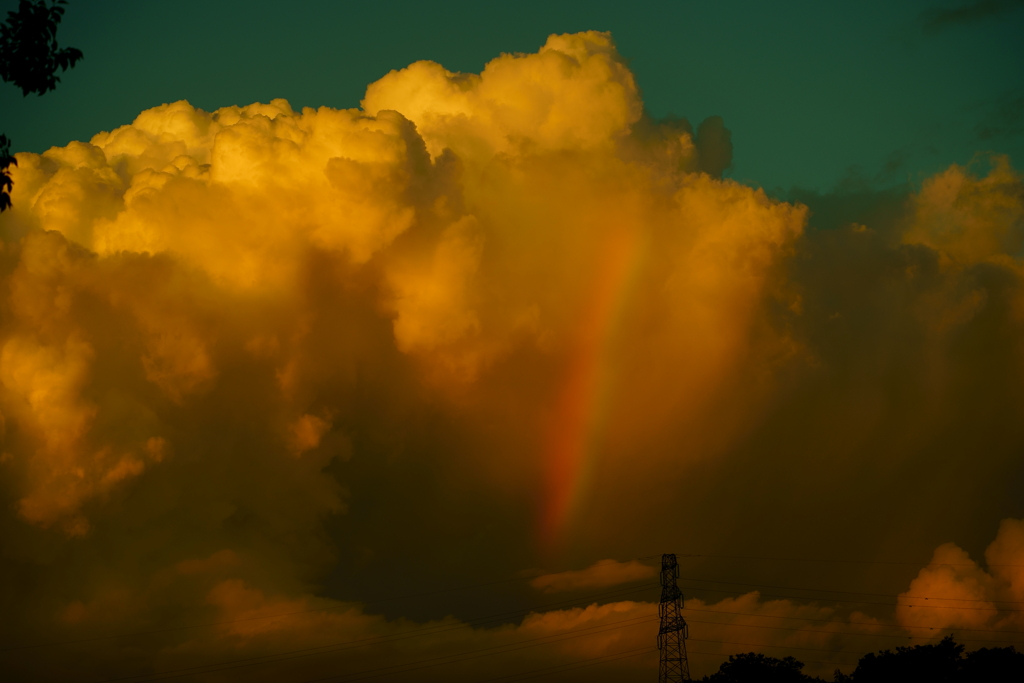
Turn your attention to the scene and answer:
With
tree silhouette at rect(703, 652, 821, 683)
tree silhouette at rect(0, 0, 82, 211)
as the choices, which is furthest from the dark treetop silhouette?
tree silhouette at rect(0, 0, 82, 211)

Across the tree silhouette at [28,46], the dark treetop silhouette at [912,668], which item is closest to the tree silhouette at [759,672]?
the dark treetop silhouette at [912,668]

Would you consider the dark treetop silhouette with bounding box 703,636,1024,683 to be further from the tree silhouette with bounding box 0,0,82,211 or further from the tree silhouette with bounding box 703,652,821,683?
the tree silhouette with bounding box 0,0,82,211

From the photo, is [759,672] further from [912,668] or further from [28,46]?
[28,46]

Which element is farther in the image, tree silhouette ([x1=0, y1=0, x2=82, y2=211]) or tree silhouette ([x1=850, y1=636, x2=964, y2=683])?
tree silhouette ([x1=850, y1=636, x2=964, y2=683])

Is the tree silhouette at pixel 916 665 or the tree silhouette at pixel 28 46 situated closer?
the tree silhouette at pixel 28 46

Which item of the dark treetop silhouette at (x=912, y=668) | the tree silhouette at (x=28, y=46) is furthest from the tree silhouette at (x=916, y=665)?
the tree silhouette at (x=28, y=46)

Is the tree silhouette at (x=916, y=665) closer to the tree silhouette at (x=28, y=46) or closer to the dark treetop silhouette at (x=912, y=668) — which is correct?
the dark treetop silhouette at (x=912, y=668)

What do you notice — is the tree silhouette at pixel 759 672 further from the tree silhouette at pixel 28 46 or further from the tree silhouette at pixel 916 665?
the tree silhouette at pixel 28 46

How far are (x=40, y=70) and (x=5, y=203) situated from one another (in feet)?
15.2

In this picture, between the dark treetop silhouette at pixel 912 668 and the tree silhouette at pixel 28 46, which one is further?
the dark treetop silhouette at pixel 912 668

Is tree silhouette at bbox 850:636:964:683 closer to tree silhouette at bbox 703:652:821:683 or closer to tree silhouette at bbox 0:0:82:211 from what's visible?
tree silhouette at bbox 703:652:821:683

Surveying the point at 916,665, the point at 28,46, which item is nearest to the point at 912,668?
the point at 916,665

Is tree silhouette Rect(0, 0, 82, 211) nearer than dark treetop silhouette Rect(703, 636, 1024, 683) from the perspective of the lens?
Yes

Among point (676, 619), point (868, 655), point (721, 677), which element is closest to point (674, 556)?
point (676, 619)
